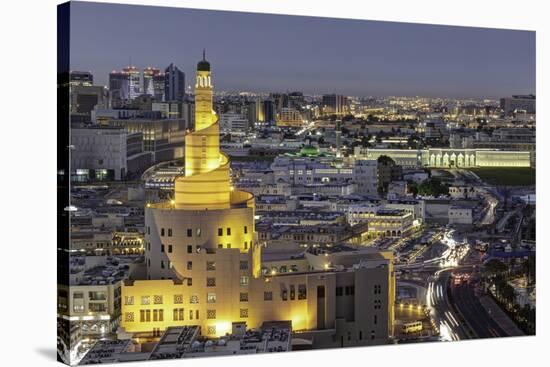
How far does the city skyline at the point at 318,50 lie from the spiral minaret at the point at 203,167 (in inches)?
27.1

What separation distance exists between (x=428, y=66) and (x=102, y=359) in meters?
5.84

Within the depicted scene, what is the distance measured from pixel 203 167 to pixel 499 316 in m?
3.39

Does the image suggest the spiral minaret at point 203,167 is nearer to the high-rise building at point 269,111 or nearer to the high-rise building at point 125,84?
the high-rise building at point 125,84

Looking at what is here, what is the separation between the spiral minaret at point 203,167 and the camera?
9.40 m

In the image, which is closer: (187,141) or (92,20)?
(92,20)

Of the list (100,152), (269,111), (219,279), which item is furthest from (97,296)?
(269,111)

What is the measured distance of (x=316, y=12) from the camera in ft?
30.4

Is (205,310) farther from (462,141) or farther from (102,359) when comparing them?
(462,141)

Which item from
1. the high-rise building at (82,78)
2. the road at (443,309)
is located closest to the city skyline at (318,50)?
the high-rise building at (82,78)

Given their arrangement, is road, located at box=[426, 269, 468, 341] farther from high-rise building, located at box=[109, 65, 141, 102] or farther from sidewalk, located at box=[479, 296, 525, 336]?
high-rise building, located at box=[109, 65, 141, 102]

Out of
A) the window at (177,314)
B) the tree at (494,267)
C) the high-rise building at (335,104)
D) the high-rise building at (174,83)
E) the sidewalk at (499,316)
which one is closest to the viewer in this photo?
the window at (177,314)

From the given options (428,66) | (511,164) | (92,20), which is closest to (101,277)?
(92,20)

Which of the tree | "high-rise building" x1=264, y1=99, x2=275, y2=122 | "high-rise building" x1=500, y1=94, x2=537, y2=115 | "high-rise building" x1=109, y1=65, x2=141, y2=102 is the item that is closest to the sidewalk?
the tree

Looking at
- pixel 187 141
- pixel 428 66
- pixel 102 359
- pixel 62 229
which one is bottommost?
pixel 102 359
